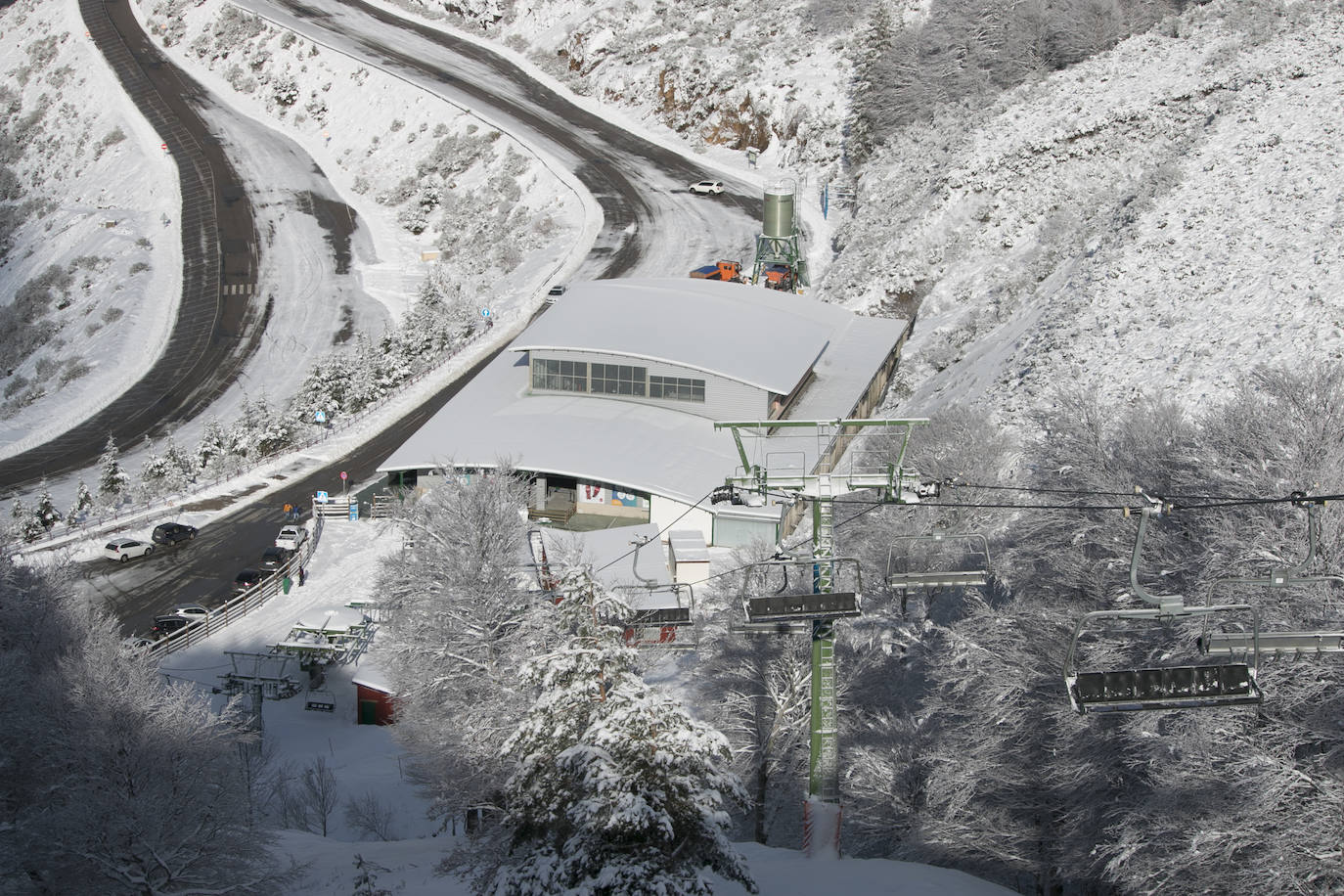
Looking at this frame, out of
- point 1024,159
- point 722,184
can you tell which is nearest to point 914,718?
point 1024,159

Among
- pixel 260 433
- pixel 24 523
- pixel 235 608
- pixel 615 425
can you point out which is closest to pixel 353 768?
pixel 235 608

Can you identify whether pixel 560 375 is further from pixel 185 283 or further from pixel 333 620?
pixel 185 283

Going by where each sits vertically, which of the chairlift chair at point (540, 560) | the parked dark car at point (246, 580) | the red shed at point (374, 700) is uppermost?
the chairlift chair at point (540, 560)

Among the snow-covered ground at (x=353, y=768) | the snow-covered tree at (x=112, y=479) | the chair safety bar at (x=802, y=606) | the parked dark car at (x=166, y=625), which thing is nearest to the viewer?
the chair safety bar at (x=802, y=606)

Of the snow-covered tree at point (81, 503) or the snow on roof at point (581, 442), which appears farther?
the snow-covered tree at point (81, 503)

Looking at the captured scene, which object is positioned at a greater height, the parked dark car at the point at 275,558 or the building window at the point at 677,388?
the building window at the point at 677,388

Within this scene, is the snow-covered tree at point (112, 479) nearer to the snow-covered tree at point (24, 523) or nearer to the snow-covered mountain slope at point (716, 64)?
the snow-covered tree at point (24, 523)

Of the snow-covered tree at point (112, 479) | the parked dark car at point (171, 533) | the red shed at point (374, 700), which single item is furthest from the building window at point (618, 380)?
the snow-covered tree at point (112, 479)

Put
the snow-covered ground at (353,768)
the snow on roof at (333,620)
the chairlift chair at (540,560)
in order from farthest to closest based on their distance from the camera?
the snow on roof at (333,620)
the chairlift chair at (540,560)
the snow-covered ground at (353,768)

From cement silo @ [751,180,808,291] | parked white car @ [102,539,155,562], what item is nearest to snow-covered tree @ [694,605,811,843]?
parked white car @ [102,539,155,562]
